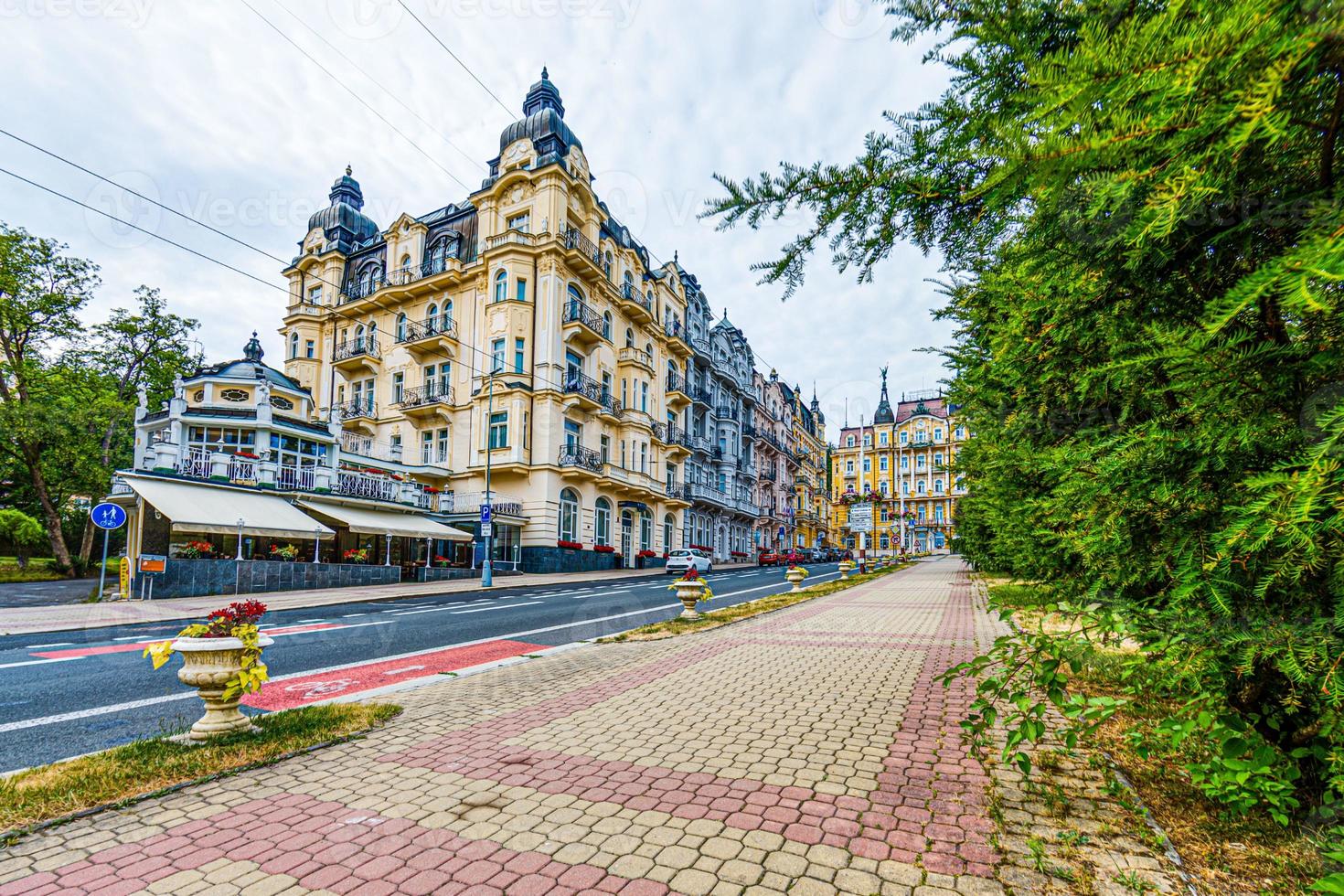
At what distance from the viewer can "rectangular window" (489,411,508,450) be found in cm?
3116

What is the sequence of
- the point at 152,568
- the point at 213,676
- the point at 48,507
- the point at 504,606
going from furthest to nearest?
the point at 48,507, the point at 152,568, the point at 504,606, the point at 213,676

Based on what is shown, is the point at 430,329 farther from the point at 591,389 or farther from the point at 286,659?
the point at 286,659

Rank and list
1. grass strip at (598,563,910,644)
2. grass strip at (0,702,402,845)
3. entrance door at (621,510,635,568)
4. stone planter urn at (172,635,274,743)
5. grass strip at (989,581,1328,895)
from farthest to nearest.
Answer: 1. entrance door at (621,510,635,568)
2. grass strip at (598,563,910,644)
3. stone planter urn at (172,635,274,743)
4. grass strip at (0,702,402,845)
5. grass strip at (989,581,1328,895)

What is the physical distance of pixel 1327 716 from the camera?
7.51ft

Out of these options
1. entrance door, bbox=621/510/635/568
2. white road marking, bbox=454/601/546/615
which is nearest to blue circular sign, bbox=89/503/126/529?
white road marking, bbox=454/601/546/615

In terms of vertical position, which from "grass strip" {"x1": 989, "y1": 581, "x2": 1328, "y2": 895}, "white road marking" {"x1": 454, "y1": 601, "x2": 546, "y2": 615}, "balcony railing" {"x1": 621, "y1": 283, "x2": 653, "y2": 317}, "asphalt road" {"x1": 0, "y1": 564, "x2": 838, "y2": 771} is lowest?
"white road marking" {"x1": 454, "y1": 601, "x2": 546, "y2": 615}

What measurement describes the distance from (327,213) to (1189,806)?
4807cm

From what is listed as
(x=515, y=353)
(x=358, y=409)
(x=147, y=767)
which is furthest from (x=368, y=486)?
(x=147, y=767)

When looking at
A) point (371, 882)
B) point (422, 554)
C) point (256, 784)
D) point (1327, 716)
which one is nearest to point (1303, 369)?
point (1327, 716)

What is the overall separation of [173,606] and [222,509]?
477cm

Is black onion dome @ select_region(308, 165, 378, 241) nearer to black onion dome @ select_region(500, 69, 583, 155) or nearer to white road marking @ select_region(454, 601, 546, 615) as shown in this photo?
black onion dome @ select_region(500, 69, 583, 155)

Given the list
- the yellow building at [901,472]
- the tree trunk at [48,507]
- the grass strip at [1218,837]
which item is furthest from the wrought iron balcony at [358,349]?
the yellow building at [901,472]

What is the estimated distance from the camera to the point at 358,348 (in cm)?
3684

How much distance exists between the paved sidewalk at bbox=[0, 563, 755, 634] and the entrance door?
1182 centimetres
